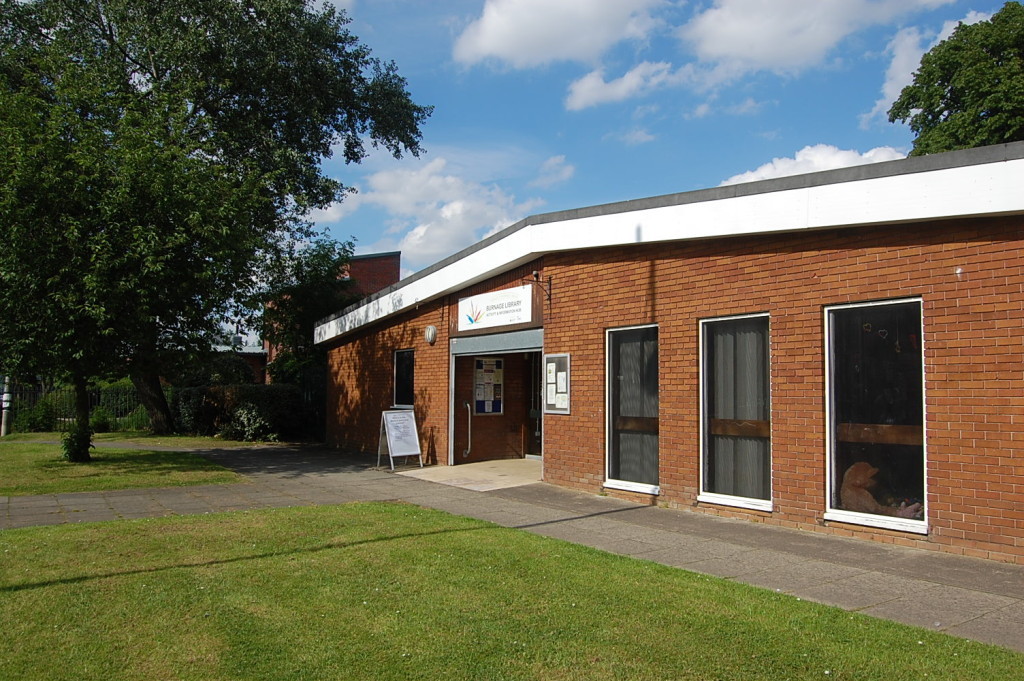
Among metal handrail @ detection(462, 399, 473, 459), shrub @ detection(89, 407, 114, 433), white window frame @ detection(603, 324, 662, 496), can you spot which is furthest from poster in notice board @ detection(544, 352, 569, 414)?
shrub @ detection(89, 407, 114, 433)

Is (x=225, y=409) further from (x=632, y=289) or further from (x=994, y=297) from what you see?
(x=994, y=297)

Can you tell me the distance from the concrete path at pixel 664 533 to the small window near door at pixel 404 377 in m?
2.19

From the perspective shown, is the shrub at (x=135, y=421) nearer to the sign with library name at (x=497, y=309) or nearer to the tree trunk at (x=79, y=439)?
the tree trunk at (x=79, y=439)

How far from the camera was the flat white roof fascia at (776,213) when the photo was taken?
7.16m

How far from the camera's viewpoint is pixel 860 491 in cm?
825

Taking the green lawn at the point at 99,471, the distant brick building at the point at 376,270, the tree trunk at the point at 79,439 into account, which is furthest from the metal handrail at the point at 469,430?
the distant brick building at the point at 376,270

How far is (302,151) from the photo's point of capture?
21172mm

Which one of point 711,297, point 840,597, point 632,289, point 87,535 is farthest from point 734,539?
point 87,535

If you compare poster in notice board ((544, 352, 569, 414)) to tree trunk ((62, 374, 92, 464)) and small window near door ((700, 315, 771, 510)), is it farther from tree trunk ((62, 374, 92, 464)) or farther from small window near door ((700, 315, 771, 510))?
tree trunk ((62, 374, 92, 464))

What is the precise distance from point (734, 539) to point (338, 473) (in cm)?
810

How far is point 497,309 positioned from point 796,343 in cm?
581

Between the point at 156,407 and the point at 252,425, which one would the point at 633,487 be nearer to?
the point at 252,425

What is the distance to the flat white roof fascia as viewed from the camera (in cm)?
716

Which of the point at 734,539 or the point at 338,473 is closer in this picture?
the point at 734,539
